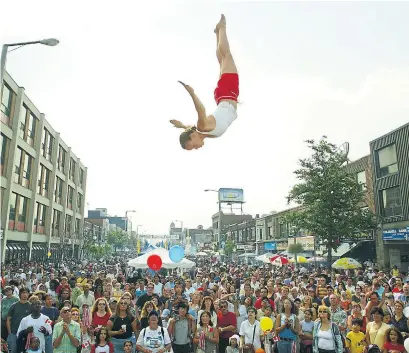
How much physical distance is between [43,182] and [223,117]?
121ft

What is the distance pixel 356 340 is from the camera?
778cm

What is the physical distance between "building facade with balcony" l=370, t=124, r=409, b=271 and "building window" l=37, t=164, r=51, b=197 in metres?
29.0

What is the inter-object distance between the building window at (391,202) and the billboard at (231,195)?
6378cm

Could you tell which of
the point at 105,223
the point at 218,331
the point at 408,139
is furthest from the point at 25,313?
the point at 105,223

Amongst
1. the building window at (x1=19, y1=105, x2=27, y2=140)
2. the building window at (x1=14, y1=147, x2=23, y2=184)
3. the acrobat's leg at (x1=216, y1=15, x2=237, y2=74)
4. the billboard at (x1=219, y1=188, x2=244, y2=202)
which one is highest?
the billboard at (x1=219, y1=188, x2=244, y2=202)

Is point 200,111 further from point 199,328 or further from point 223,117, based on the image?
point 199,328

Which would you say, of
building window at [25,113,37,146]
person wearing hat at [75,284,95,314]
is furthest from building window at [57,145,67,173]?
person wearing hat at [75,284,95,314]

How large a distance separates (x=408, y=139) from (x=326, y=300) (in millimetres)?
19517

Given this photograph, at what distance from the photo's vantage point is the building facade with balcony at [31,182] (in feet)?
96.1

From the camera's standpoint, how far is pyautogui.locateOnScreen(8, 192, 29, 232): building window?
3098 centimetres

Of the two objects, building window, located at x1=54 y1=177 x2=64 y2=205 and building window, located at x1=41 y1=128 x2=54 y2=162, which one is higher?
building window, located at x1=41 y1=128 x2=54 y2=162

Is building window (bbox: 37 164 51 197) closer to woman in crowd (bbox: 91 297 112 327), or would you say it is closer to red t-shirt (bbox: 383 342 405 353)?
woman in crowd (bbox: 91 297 112 327)

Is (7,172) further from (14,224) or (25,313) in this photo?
(25,313)

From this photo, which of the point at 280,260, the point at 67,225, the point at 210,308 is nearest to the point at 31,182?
the point at 67,225
